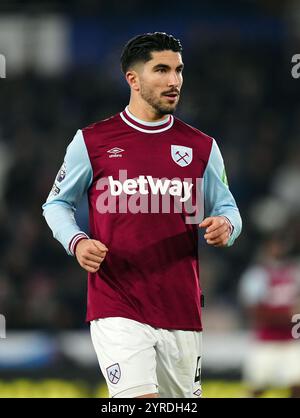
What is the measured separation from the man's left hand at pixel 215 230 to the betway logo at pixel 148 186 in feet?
1.20

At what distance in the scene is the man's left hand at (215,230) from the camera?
17.2 feet

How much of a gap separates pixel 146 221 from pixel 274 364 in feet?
18.2

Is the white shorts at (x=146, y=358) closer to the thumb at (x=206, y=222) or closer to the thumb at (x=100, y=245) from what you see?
the thumb at (x=100, y=245)

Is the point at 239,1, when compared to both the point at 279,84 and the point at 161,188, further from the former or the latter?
the point at 161,188

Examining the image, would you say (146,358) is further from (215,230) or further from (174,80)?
(174,80)

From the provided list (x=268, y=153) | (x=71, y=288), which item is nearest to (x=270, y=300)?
(x=71, y=288)

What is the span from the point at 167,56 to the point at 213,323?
6811 millimetres

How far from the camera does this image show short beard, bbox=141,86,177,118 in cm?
564

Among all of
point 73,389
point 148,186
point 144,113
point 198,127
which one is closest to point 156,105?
point 144,113

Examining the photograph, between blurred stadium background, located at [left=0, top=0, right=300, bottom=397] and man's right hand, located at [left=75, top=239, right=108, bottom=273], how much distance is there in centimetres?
671

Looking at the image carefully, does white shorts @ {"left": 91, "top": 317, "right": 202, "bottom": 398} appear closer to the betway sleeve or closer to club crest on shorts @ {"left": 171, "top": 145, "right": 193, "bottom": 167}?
the betway sleeve

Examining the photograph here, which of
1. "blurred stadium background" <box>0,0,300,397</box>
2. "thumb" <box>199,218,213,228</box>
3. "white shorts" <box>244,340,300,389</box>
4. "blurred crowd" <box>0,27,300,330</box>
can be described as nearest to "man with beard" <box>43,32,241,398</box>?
"thumb" <box>199,218,213,228</box>

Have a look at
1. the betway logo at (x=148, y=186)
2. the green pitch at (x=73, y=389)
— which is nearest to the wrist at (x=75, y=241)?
the betway logo at (x=148, y=186)

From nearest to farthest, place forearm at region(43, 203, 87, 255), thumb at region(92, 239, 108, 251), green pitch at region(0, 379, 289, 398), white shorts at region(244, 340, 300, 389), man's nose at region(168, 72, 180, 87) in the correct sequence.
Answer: thumb at region(92, 239, 108, 251) → forearm at region(43, 203, 87, 255) → man's nose at region(168, 72, 180, 87) → green pitch at region(0, 379, 289, 398) → white shorts at region(244, 340, 300, 389)
